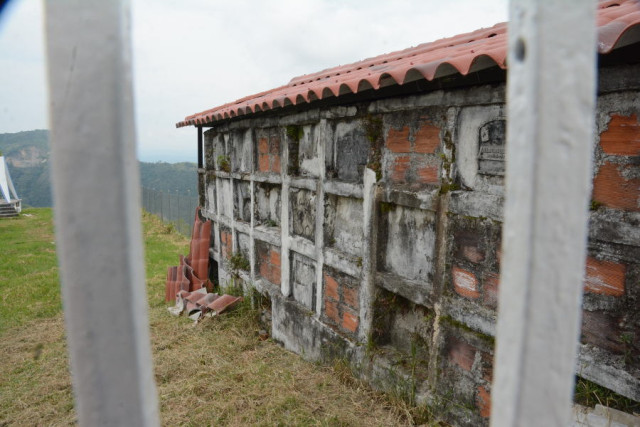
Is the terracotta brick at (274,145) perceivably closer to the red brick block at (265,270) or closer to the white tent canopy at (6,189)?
the red brick block at (265,270)

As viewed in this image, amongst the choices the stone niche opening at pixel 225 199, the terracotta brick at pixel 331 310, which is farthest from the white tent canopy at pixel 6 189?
the terracotta brick at pixel 331 310

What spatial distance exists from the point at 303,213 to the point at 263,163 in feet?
3.48

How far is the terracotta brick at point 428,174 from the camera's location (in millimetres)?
2699

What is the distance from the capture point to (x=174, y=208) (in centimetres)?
1697

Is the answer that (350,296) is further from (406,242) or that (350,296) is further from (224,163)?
(224,163)

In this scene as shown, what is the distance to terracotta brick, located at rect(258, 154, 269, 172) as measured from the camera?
489cm

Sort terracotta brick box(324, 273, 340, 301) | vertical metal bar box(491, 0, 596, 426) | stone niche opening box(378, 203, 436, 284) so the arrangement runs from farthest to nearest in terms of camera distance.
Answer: terracotta brick box(324, 273, 340, 301) < stone niche opening box(378, 203, 436, 284) < vertical metal bar box(491, 0, 596, 426)

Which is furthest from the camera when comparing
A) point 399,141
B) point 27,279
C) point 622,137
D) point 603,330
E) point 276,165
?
point 27,279

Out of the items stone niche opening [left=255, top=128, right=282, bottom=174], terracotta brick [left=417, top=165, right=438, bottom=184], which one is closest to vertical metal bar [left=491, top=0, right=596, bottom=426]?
terracotta brick [left=417, top=165, right=438, bottom=184]

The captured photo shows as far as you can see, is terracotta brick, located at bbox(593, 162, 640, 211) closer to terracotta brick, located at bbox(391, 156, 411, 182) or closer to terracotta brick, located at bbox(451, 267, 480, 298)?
terracotta brick, located at bbox(451, 267, 480, 298)

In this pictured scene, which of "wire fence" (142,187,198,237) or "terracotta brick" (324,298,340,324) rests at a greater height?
"terracotta brick" (324,298,340,324)

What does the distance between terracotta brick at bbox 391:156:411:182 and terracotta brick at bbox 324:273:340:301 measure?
117cm

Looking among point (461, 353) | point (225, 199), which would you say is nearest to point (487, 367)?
point (461, 353)

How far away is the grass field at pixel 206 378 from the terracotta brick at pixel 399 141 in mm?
1760
